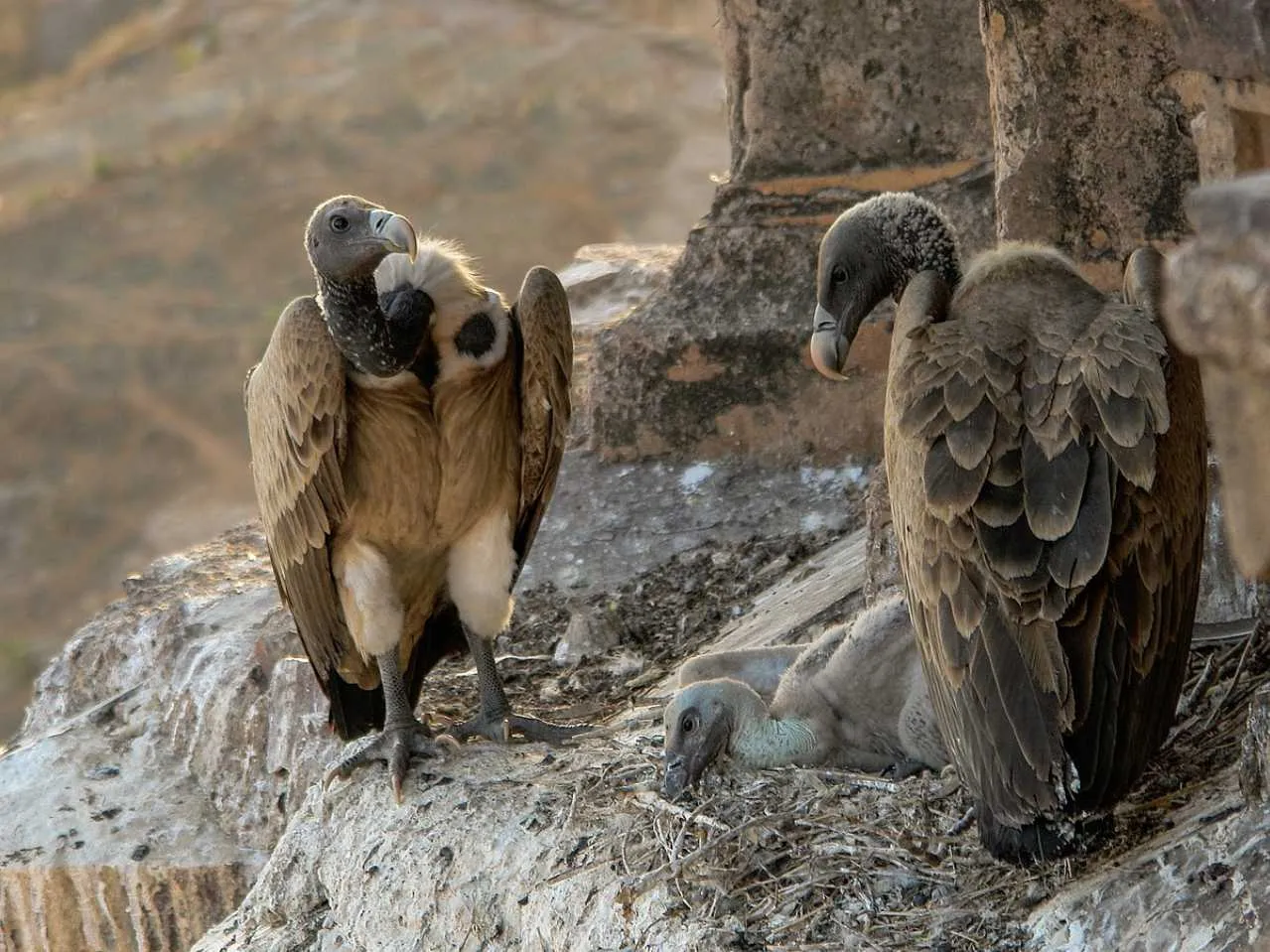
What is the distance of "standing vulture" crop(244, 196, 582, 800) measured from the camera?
17.9ft

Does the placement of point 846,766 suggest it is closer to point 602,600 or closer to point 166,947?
point 602,600

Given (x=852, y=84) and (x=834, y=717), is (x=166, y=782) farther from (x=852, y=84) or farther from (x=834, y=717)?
(x=852, y=84)

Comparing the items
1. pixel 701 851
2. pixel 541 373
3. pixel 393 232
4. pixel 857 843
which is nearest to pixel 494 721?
pixel 541 373

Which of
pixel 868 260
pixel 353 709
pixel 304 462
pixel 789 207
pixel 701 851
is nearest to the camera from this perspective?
pixel 701 851

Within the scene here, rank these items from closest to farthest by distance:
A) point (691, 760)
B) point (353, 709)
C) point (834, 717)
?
point (691, 760)
point (834, 717)
point (353, 709)

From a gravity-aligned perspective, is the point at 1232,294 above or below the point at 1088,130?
above

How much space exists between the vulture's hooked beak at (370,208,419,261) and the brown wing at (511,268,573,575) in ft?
1.50

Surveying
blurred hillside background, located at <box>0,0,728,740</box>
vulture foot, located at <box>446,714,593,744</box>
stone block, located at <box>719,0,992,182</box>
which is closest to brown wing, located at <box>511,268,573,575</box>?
vulture foot, located at <box>446,714,593,744</box>

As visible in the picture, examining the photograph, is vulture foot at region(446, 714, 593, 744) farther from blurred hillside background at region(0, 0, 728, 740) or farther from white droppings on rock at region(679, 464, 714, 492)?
blurred hillside background at region(0, 0, 728, 740)

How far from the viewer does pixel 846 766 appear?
16.2ft

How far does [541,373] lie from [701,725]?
1311mm

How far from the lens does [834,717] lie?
4.97m

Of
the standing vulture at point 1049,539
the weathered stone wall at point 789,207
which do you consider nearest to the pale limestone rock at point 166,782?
the weathered stone wall at point 789,207

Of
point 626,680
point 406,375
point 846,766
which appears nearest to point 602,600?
point 626,680
